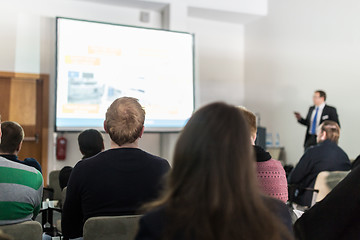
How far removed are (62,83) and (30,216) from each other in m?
4.24

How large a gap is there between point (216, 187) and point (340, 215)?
2.31ft

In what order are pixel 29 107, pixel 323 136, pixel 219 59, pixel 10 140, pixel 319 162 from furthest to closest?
pixel 219 59 → pixel 29 107 → pixel 323 136 → pixel 319 162 → pixel 10 140

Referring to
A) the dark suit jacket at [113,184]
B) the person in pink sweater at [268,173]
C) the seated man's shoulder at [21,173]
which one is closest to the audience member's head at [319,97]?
the person in pink sweater at [268,173]

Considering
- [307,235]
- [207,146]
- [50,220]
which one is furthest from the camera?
[50,220]

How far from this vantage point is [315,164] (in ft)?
13.8

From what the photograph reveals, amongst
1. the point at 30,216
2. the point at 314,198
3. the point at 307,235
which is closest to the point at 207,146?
the point at 307,235

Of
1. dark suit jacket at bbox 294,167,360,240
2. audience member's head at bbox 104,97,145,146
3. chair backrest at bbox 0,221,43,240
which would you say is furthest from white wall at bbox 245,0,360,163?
chair backrest at bbox 0,221,43,240

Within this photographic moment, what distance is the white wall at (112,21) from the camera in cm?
654

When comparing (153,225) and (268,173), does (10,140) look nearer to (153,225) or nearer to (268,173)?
(268,173)

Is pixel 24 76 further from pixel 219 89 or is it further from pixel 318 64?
pixel 318 64

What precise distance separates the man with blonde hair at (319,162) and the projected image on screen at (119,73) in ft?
9.80

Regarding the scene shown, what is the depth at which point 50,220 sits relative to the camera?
2.95 metres

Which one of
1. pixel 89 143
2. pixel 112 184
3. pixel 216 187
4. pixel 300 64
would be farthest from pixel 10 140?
pixel 300 64

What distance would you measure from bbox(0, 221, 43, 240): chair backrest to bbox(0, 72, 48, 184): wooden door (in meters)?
5.19
